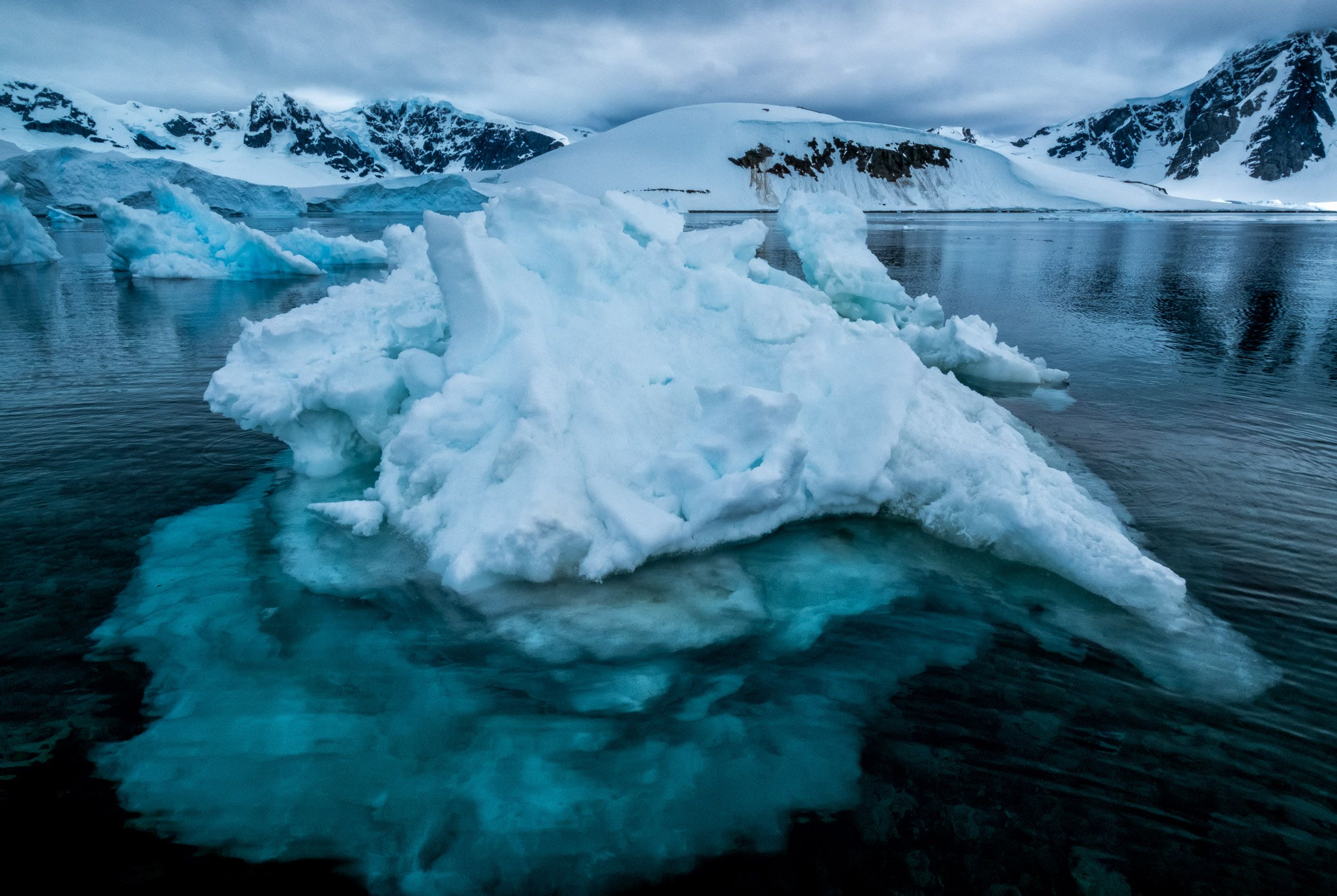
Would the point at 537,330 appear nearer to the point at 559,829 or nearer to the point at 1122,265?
the point at 559,829

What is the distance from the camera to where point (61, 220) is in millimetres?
42250

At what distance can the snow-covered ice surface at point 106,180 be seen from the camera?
4428 centimetres

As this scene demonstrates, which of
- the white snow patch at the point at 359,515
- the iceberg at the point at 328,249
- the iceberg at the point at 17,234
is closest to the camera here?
the white snow patch at the point at 359,515

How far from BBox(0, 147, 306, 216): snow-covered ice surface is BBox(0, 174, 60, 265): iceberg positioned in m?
21.7

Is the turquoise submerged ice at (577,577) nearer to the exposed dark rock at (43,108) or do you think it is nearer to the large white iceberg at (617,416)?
the large white iceberg at (617,416)

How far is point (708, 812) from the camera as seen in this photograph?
10.2ft

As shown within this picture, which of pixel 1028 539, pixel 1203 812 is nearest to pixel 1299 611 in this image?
pixel 1028 539

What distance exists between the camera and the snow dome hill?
90375mm

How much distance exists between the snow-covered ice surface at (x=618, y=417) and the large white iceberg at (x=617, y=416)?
2 centimetres

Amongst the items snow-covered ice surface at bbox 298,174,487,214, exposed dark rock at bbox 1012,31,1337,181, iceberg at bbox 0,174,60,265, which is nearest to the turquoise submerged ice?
iceberg at bbox 0,174,60,265

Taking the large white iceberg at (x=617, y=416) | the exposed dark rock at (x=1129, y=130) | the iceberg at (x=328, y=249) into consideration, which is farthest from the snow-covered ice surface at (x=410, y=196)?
the exposed dark rock at (x=1129, y=130)

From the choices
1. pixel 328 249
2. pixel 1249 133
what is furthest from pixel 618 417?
pixel 1249 133

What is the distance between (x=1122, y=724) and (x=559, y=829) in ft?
9.20

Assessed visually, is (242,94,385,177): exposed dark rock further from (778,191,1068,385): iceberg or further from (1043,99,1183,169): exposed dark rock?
(1043,99,1183,169): exposed dark rock
